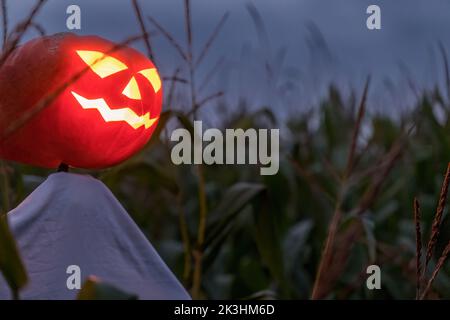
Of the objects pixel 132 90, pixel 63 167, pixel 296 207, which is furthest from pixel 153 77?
pixel 296 207

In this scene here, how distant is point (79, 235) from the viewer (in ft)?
2.67

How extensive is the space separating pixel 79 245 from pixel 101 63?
0.20m

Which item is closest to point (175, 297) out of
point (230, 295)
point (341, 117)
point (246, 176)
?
point (230, 295)

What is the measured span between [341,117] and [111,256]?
2227 mm

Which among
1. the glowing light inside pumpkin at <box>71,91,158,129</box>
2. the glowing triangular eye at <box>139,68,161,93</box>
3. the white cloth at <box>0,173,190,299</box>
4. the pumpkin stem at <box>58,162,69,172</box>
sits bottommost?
the white cloth at <box>0,173,190,299</box>

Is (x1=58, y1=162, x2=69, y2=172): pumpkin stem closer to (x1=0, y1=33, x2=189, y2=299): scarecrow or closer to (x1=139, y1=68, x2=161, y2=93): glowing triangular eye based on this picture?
(x1=0, y1=33, x2=189, y2=299): scarecrow

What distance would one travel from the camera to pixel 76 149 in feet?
2.81

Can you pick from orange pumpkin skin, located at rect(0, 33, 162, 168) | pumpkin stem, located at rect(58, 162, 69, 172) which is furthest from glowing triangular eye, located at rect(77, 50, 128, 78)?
pumpkin stem, located at rect(58, 162, 69, 172)

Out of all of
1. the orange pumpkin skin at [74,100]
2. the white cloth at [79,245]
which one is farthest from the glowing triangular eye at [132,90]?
the white cloth at [79,245]

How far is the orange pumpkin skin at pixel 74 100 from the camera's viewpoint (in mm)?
823

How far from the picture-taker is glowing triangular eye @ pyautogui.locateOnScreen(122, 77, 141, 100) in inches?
33.8

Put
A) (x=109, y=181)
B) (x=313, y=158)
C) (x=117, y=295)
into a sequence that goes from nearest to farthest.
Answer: (x=117, y=295) < (x=109, y=181) < (x=313, y=158)
